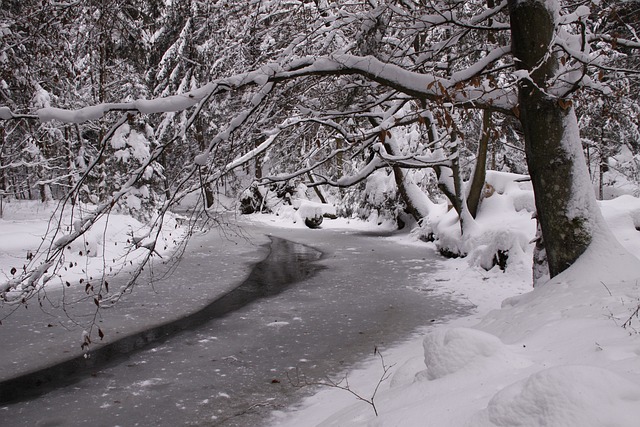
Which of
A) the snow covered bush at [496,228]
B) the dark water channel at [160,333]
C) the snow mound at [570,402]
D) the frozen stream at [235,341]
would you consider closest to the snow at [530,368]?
the snow mound at [570,402]

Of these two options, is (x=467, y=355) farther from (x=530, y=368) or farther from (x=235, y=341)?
(x=235, y=341)

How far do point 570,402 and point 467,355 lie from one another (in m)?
1.13

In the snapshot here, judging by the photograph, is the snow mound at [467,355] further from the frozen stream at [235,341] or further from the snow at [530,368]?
the frozen stream at [235,341]

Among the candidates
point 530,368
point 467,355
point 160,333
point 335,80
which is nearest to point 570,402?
point 530,368

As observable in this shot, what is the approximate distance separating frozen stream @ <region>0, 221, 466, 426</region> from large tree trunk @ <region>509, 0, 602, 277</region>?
8.91 ft

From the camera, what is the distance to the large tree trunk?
5.17 meters

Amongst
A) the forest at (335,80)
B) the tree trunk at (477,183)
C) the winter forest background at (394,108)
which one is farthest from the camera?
the tree trunk at (477,183)

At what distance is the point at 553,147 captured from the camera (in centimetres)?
519

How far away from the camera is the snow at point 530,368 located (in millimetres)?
2279

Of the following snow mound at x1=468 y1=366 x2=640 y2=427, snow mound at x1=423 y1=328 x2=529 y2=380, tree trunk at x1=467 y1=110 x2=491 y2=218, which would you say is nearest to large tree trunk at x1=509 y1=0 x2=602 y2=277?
snow mound at x1=423 y1=328 x2=529 y2=380

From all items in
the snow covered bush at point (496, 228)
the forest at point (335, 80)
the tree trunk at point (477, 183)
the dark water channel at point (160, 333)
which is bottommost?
the dark water channel at point (160, 333)

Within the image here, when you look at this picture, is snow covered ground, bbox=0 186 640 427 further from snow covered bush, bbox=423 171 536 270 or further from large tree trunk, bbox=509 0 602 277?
snow covered bush, bbox=423 171 536 270

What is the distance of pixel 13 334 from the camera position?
7.48 m

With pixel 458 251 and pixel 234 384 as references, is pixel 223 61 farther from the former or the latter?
pixel 458 251
